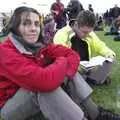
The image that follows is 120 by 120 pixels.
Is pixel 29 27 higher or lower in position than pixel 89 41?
higher

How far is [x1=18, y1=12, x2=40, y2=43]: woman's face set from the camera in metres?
2.90

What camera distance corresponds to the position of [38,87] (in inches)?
99.7

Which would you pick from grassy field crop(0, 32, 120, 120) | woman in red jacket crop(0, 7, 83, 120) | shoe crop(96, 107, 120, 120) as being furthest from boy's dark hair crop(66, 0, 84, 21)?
woman in red jacket crop(0, 7, 83, 120)

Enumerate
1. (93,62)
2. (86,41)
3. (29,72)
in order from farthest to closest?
(86,41)
(93,62)
(29,72)

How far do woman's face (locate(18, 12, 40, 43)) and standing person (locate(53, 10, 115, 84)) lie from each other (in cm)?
109

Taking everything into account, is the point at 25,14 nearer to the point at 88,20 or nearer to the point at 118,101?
the point at 88,20

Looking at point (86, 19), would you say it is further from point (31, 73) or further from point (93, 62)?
point (31, 73)

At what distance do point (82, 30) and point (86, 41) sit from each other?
336mm

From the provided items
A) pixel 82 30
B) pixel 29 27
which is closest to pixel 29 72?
pixel 29 27

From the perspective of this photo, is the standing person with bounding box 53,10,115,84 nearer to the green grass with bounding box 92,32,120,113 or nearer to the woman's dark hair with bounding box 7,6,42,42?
the green grass with bounding box 92,32,120,113

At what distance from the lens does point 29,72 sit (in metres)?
2.54

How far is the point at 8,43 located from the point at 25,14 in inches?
11.3

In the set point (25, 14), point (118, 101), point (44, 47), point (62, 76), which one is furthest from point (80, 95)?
point (118, 101)

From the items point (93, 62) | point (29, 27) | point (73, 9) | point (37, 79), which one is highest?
point (29, 27)
